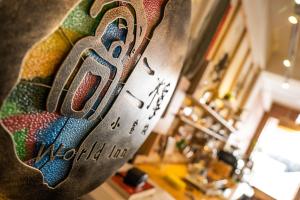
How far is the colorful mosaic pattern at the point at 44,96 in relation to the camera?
764 mm

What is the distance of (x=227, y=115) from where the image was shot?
20.9ft

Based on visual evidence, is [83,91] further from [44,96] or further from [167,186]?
[167,186]

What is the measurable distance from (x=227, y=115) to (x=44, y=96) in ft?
19.6

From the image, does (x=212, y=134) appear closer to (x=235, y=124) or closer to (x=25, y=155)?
(x=235, y=124)

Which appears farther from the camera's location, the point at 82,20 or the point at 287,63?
the point at 287,63

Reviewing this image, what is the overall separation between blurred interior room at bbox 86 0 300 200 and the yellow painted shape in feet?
2.90

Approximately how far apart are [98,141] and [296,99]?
→ 8702 millimetres

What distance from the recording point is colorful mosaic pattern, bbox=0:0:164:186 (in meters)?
0.76

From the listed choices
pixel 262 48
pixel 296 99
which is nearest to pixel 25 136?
pixel 262 48

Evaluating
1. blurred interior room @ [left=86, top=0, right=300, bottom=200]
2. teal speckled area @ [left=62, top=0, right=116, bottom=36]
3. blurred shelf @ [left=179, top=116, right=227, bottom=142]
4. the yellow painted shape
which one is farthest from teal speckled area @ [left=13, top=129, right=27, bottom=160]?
blurred shelf @ [left=179, top=116, right=227, bottom=142]

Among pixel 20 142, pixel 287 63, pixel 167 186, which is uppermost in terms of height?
pixel 287 63

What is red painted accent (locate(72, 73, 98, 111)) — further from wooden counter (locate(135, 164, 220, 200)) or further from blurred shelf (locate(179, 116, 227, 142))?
blurred shelf (locate(179, 116, 227, 142))

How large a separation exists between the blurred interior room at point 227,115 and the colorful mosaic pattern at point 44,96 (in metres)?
0.64

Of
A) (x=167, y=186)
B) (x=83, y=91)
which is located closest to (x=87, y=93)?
(x=83, y=91)
